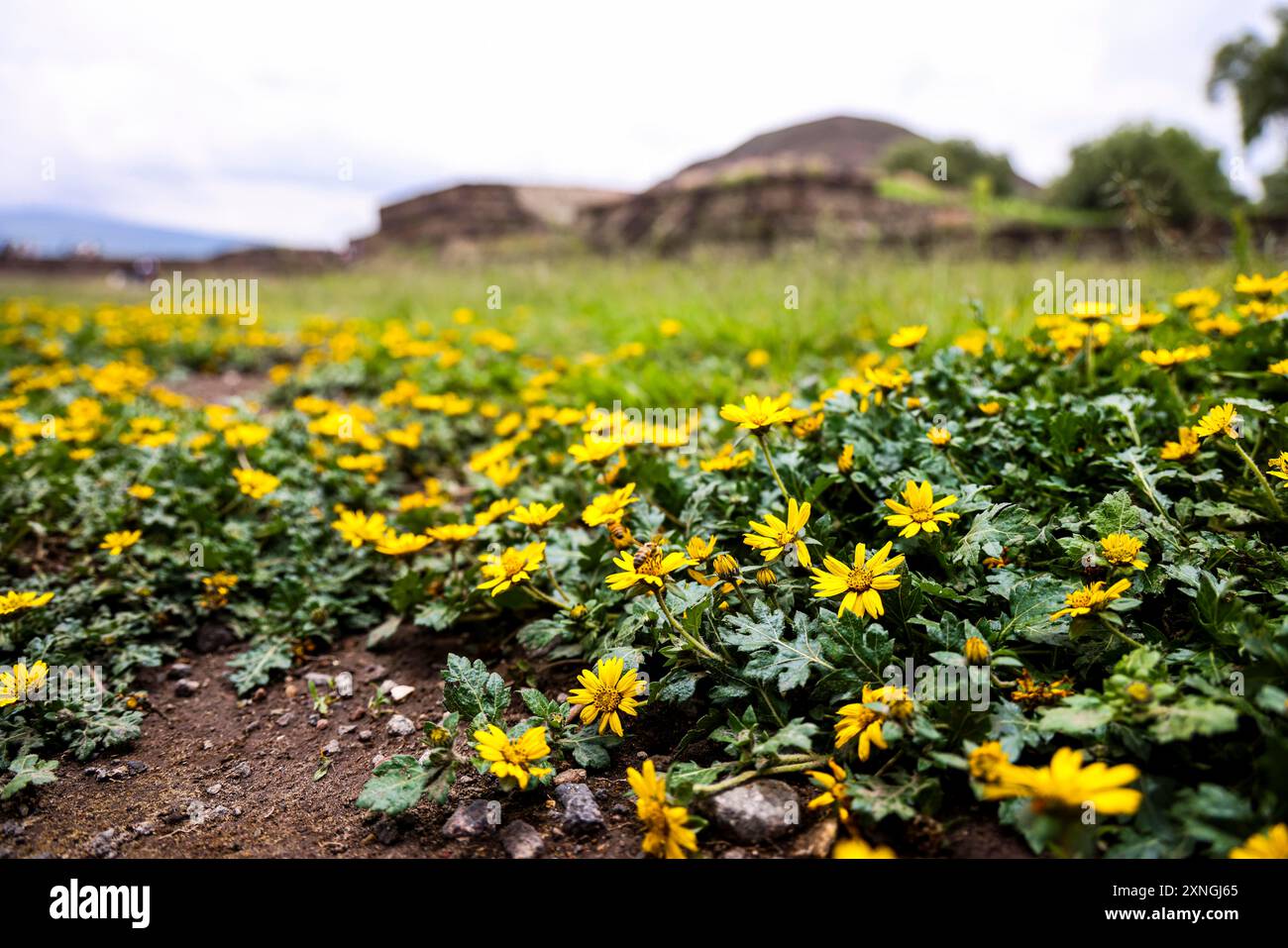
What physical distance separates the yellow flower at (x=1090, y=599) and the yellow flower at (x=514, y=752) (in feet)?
3.54

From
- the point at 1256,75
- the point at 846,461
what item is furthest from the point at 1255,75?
the point at 846,461

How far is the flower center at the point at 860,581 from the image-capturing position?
158 cm

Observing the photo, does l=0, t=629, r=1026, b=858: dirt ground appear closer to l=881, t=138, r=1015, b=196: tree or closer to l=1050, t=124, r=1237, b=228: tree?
l=1050, t=124, r=1237, b=228: tree

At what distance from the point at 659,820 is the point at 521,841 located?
1.09ft

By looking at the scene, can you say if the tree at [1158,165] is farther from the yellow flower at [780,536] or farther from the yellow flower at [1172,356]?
the yellow flower at [780,536]

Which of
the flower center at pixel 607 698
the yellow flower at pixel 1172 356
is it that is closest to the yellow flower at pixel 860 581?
the flower center at pixel 607 698

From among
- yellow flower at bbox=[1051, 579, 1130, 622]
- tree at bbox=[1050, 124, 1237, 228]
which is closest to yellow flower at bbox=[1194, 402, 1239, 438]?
yellow flower at bbox=[1051, 579, 1130, 622]

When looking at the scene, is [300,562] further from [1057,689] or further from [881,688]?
[1057,689]

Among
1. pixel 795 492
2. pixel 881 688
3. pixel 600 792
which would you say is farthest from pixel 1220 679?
pixel 600 792

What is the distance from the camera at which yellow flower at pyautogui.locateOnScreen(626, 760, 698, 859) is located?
Result: 52.2 inches

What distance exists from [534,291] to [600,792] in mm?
7441

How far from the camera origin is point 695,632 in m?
1.66

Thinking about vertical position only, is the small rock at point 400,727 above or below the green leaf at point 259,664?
below

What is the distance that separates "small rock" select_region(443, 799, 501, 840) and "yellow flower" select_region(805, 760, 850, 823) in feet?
2.21
